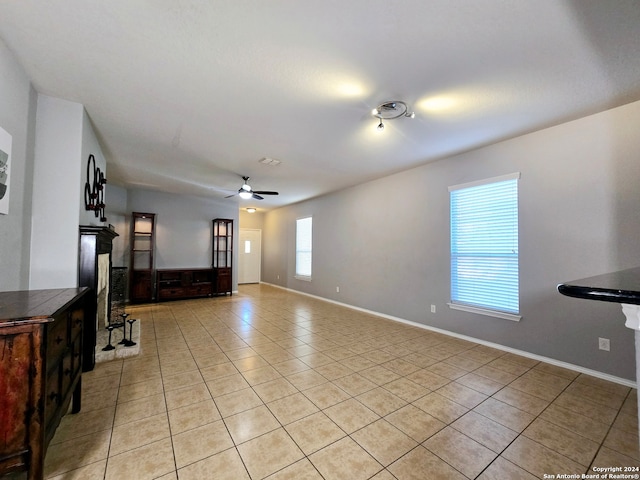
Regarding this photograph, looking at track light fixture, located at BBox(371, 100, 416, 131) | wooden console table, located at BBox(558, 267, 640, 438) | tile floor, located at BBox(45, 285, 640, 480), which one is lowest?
tile floor, located at BBox(45, 285, 640, 480)

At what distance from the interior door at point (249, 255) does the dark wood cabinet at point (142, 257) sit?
3.31 meters

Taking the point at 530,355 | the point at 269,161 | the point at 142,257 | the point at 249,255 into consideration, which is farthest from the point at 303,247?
the point at 530,355

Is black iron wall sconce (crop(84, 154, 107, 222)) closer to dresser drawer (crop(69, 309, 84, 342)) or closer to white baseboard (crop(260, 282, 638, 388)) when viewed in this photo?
dresser drawer (crop(69, 309, 84, 342))

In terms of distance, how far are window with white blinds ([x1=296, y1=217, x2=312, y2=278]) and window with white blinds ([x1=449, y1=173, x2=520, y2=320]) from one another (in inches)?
167

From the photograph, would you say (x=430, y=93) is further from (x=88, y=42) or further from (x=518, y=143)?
(x=88, y=42)

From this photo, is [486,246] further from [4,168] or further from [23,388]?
[4,168]

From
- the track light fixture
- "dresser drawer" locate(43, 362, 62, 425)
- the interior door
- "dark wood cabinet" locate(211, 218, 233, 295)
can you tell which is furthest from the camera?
the interior door

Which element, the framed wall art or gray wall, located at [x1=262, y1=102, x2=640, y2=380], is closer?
the framed wall art

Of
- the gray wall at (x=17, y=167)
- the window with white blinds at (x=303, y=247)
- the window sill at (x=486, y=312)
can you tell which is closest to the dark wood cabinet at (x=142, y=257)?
the window with white blinds at (x=303, y=247)

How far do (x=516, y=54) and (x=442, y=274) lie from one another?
117 inches

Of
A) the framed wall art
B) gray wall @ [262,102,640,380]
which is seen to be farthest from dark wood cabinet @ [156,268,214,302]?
the framed wall art

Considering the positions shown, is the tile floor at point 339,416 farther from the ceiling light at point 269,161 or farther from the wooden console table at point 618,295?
the ceiling light at point 269,161

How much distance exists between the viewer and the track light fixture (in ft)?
8.70

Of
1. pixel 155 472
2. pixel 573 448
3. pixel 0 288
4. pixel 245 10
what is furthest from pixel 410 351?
pixel 0 288
